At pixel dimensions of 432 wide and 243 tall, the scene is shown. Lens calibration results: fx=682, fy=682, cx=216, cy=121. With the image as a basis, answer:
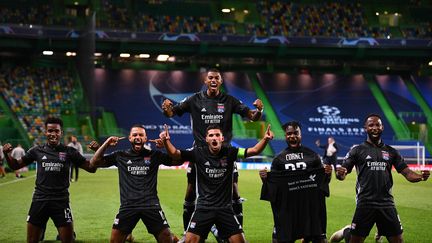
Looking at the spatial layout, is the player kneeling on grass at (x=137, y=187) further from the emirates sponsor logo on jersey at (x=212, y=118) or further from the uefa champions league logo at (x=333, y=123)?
the uefa champions league logo at (x=333, y=123)

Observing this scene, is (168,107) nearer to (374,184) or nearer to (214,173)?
(214,173)

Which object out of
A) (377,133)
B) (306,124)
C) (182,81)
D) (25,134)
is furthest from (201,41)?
(377,133)

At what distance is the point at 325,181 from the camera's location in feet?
31.8

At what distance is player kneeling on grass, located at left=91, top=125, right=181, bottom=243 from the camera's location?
32.2 feet

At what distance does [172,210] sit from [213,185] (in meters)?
8.85

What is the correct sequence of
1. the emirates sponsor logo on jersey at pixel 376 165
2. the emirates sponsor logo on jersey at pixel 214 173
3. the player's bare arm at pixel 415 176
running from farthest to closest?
1. the player's bare arm at pixel 415 176
2. the emirates sponsor logo on jersey at pixel 376 165
3. the emirates sponsor logo on jersey at pixel 214 173

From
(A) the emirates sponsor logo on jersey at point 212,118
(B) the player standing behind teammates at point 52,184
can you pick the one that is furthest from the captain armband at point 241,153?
(B) the player standing behind teammates at point 52,184

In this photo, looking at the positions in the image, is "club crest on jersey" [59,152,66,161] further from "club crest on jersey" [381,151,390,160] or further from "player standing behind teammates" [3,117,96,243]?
"club crest on jersey" [381,151,390,160]

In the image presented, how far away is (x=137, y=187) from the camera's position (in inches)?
390

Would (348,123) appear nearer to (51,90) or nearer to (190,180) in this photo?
(51,90)

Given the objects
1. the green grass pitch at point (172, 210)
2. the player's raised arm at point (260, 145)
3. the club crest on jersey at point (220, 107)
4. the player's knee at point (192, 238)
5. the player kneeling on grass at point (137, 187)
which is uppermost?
the club crest on jersey at point (220, 107)

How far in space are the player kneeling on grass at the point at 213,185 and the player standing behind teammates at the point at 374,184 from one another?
156cm

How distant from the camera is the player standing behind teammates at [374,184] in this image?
33.0 ft

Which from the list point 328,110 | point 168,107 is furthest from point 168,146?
point 328,110
